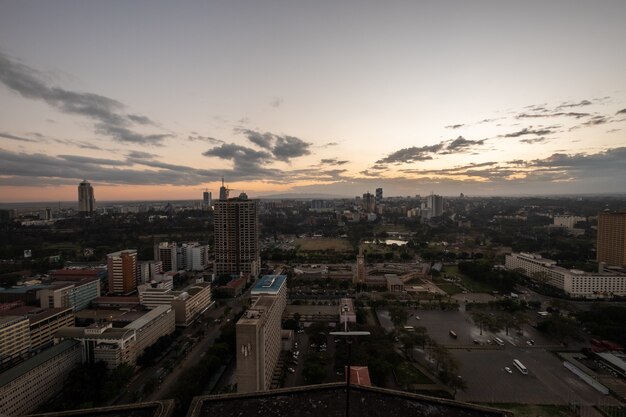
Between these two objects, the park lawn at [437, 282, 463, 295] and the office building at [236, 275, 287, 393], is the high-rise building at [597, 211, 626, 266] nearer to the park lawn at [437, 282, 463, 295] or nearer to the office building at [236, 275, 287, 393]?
the park lawn at [437, 282, 463, 295]

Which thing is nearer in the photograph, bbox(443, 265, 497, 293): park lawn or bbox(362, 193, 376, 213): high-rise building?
bbox(443, 265, 497, 293): park lawn

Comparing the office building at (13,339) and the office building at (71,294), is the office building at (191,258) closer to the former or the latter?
the office building at (71,294)

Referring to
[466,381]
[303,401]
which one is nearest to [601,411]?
[466,381]

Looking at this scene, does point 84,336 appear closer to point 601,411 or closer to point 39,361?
point 39,361

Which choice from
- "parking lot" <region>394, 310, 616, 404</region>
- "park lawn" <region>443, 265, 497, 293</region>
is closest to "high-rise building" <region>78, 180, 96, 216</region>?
"park lawn" <region>443, 265, 497, 293</region>

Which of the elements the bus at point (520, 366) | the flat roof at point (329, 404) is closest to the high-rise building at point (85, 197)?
the bus at point (520, 366)
